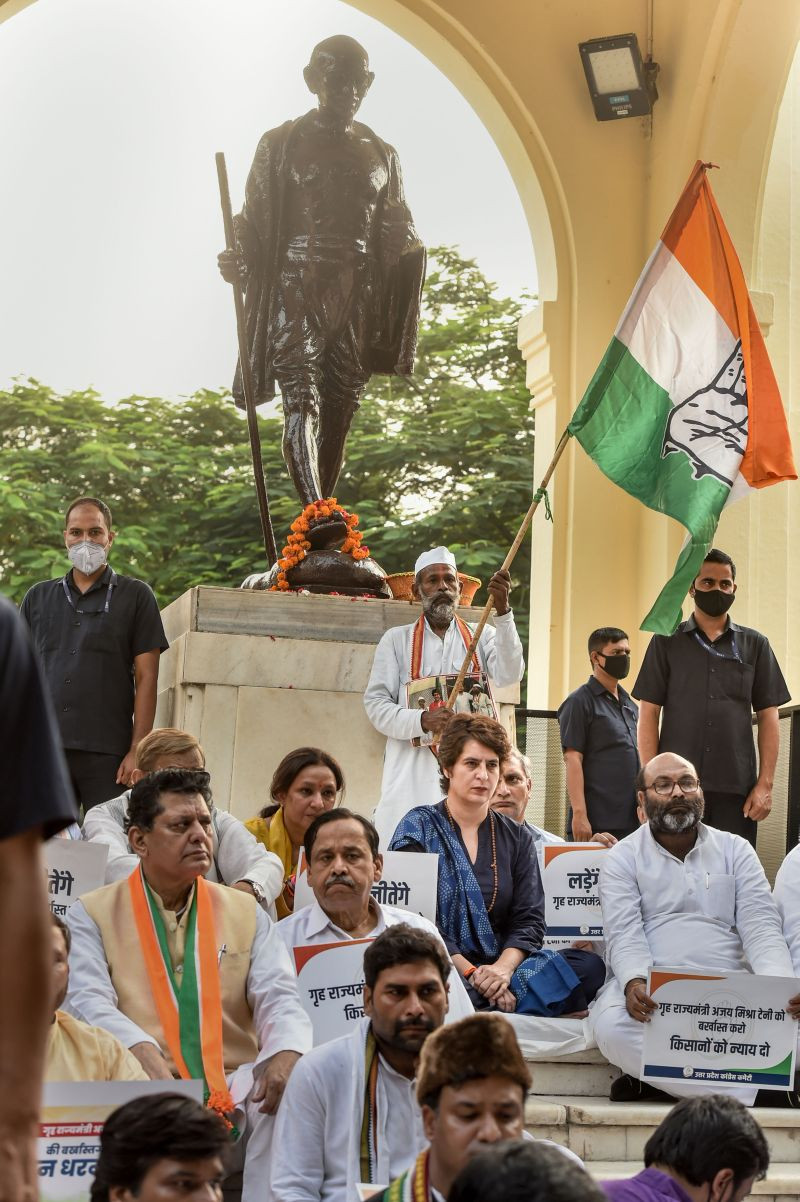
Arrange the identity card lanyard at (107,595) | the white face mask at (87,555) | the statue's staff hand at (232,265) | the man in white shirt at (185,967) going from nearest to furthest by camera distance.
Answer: the man in white shirt at (185,967) < the white face mask at (87,555) < the identity card lanyard at (107,595) < the statue's staff hand at (232,265)

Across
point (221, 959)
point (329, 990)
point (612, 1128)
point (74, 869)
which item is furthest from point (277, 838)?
point (612, 1128)

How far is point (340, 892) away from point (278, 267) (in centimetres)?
563

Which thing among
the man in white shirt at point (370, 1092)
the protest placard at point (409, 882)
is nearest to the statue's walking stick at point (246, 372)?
the protest placard at point (409, 882)

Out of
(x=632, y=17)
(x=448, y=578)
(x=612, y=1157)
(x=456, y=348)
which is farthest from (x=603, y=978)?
(x=456, y=348)

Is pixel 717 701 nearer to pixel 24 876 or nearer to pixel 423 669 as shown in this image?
pixel 423 669

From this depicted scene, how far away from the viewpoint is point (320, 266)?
33.4 feet

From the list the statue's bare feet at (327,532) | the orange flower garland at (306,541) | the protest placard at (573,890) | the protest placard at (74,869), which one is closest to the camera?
the protest placard at (74,869)

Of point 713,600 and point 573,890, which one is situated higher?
point 713,600

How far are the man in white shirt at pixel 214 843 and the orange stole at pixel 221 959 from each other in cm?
71

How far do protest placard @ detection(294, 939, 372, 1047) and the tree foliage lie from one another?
17.7 metres

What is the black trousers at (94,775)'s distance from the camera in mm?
7668

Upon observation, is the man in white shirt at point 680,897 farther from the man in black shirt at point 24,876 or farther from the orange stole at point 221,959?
the man in black shirt at point 24,876

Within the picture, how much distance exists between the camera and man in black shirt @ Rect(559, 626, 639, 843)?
8.31m

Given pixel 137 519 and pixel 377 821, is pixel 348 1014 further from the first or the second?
pixel 137 519
